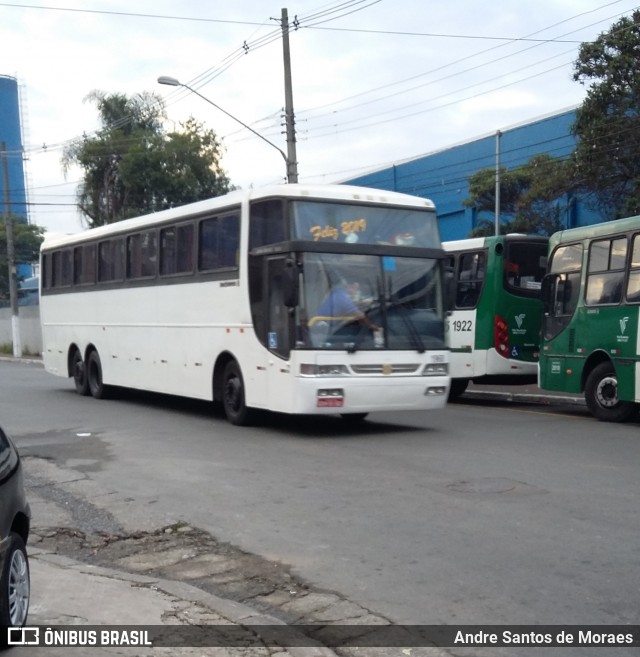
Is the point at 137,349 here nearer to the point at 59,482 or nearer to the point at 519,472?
the point at 59,482

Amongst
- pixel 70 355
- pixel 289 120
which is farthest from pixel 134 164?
pixel 70 355

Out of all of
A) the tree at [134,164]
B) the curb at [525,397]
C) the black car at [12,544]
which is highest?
the tree at [134,164]

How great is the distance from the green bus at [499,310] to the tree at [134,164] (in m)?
27.4

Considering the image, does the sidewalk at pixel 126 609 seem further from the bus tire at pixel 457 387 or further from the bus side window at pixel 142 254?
the bus tire at pixel 457 387

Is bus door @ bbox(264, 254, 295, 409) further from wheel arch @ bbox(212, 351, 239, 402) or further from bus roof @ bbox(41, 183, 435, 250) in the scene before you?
wheel arch @ bbox(212, 351, 239, 402)

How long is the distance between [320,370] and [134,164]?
108ft

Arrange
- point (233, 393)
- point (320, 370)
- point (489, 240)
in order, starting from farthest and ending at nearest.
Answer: point (489, 240)
point (233, 393)
point (320, 370)

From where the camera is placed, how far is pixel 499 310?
735 inches

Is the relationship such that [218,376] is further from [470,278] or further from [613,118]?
[613,118]

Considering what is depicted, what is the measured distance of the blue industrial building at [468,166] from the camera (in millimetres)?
34084

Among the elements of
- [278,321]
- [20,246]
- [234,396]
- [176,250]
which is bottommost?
[234,396]

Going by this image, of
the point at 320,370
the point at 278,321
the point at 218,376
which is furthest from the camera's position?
the point at 218,376

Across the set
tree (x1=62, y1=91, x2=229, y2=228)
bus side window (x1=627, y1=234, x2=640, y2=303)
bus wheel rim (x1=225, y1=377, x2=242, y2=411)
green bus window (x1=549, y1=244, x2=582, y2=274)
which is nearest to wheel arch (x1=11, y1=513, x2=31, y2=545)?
bus wheel rim (x1=225, y1=377, x2=242, y2=411)

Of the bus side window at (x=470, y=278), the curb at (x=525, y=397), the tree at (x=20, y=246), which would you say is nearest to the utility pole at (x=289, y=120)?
the bus side window at (x=470, y=278)
